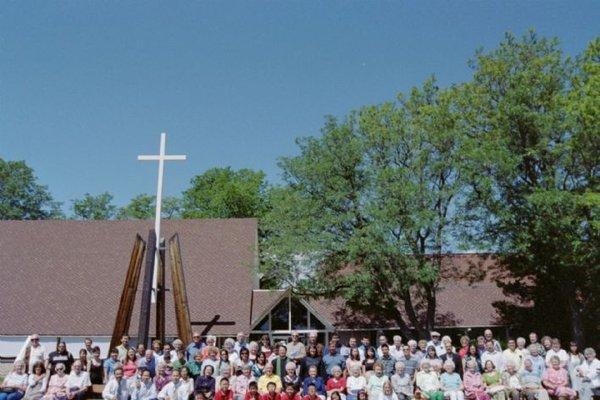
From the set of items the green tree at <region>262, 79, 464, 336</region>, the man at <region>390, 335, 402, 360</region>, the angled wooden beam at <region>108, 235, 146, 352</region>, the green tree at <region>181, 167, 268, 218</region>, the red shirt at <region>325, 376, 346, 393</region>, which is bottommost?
the red shirt at <region>325, 376, 346, 393</region>

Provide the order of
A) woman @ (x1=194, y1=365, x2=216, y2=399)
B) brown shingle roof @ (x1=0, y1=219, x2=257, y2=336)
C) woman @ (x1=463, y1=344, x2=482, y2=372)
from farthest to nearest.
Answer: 1. brown shingle roof @ (x1=0, y1=219, x2=257, y2=336)
2. woman @ (x1=463, y1=344, x2=482, y2=372)
3. woman @ (x1=194, y1=365, x2=216, y2=399)

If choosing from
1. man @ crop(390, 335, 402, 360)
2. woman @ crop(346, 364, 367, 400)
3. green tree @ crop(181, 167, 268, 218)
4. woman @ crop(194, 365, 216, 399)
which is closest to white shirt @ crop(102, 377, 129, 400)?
woman @ crop(194, 365, 216, 399)

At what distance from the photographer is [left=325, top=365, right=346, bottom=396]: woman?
37.1 feet

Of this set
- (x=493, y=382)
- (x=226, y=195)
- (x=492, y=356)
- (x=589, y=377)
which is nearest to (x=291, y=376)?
(x=493, y=382)

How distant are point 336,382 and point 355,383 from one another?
0.37 m

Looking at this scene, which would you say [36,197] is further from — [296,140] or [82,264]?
[296,140]

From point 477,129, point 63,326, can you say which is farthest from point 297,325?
point 477,129

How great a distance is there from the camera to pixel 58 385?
37.4 ft

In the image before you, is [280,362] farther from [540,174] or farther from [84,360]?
[540,174]

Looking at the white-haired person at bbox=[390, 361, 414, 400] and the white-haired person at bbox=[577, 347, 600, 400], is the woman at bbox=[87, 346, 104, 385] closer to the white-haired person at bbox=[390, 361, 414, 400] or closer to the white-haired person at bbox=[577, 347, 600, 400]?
the white-haired person at bbox=[390, 361, 414, 400]

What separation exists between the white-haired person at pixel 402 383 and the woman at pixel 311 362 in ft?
4.79

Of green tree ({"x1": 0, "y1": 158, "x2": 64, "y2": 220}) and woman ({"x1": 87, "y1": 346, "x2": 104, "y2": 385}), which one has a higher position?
green tree ({"x1": 0, "y1": 158, "x2": 64, "y2": 220})

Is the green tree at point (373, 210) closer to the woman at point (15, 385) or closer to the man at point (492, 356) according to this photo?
the man at point (492, 356)

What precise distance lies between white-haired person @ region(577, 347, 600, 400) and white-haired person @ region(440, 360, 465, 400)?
2.75m
